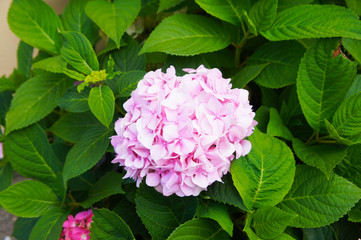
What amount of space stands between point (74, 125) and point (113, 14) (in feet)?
0.97

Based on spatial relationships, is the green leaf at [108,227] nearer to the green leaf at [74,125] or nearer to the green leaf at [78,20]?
the green leaf at [74,125]

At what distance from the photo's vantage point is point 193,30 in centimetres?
79

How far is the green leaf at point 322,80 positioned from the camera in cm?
69

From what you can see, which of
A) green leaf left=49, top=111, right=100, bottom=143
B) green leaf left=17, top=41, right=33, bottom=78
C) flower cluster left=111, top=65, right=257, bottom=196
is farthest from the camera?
green leaf left=17, top=41, right=33, bottom=78

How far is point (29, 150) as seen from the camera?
0.86m

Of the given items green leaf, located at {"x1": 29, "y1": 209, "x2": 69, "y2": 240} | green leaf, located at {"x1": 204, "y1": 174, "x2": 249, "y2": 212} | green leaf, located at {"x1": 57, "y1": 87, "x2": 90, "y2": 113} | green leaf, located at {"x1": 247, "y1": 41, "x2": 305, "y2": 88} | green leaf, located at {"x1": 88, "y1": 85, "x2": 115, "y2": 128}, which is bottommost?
green leaf, located at {"x1": 29, "y1": 209, "x2": 69, "y2": 240}

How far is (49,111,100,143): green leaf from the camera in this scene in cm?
90

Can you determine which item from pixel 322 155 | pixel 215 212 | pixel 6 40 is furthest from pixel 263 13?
pixel 6 40

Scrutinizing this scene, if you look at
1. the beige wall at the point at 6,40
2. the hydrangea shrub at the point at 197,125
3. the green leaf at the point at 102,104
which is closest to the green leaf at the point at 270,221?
the hydrangea shrub at the point at 197,125

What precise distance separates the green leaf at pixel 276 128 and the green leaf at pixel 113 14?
1.22 feet

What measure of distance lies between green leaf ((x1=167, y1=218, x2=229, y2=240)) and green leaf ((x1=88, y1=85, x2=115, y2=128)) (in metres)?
0.24

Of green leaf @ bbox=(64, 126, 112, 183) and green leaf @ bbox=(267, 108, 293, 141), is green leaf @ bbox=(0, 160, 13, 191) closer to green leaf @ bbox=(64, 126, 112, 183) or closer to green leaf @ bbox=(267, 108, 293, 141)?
green leaf @ bbox=(64, 126, 112, 183)

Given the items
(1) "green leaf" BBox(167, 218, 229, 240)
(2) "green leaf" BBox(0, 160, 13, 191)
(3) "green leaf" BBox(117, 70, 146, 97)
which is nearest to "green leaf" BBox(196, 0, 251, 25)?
(3) "green leaf" BBox(117, 70, 146, 97)

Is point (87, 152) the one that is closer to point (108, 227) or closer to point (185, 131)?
point (108, 227)
